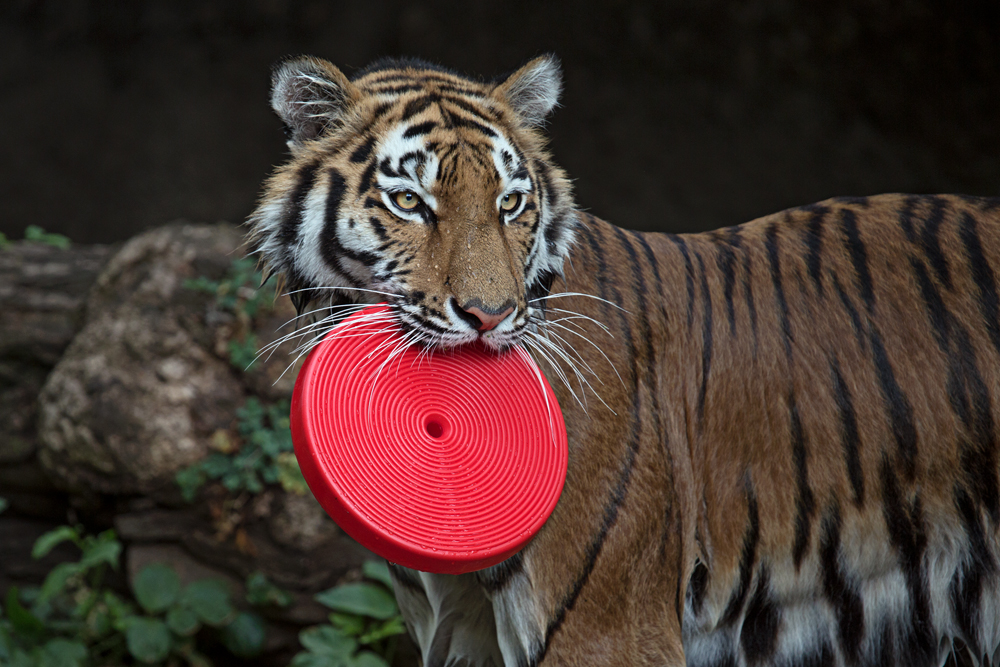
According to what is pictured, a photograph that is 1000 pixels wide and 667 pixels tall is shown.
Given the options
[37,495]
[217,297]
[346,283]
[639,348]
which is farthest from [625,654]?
[37,495]

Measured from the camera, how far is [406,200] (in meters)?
1.78

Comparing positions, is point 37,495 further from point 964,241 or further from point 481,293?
point 964,241

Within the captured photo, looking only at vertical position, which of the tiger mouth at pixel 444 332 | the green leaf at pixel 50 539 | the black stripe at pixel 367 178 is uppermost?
the black stripe at pixel 367 178

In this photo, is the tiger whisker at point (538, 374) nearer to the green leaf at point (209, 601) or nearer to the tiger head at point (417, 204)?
the tiger head at point (417, 204)

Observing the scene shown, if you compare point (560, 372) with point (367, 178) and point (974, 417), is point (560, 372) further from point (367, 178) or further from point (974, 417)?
point (974, 417)

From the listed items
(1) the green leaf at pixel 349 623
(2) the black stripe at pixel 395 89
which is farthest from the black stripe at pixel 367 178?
(1) the green leaf at pixel 349 623

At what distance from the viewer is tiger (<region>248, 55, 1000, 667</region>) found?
184 centimetres

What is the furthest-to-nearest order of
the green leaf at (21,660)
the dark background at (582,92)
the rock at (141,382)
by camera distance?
the dark background at (582,92) → the rock at (141,382) → the green leaf at (21,660)

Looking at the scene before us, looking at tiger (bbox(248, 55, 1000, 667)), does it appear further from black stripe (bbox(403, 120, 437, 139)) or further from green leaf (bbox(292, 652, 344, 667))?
green leaf (bbox(292, 652, 344, 667))

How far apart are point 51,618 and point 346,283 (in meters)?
2.64

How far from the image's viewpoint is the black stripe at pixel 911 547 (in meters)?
2.17

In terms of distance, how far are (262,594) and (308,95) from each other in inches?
91.2

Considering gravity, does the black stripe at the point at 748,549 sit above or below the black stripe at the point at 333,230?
below

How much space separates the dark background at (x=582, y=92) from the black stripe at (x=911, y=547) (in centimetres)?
344
